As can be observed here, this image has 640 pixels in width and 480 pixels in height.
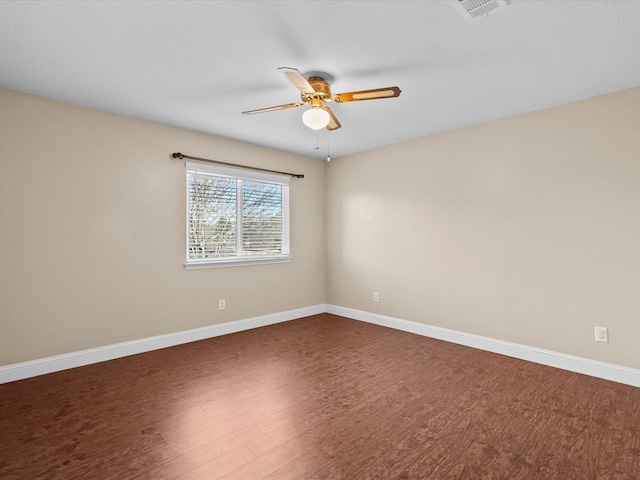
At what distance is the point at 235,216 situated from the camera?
4.09 m

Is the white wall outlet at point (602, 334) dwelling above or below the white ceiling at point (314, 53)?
below

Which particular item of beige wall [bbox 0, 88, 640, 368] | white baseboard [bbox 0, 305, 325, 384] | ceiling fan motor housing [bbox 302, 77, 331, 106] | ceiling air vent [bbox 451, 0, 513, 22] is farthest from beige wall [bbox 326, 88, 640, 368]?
ceiling fan motor housing [bbox 302, 77, 331, 106]

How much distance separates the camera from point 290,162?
183 inches

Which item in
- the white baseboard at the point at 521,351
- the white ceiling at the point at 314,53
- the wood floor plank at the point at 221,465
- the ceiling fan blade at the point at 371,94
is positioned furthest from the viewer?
the white baseboard at the point at 521,351

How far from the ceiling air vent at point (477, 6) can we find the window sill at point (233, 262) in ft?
10.7

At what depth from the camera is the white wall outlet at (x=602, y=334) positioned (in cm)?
272

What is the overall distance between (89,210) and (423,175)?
358cm

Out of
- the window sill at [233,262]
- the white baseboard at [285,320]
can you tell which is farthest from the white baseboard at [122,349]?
the window sill at [233,262]

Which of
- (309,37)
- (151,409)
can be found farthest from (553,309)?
(151,409)

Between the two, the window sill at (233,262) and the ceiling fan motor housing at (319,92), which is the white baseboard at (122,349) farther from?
the ceiling fan motor housing at (319,92)

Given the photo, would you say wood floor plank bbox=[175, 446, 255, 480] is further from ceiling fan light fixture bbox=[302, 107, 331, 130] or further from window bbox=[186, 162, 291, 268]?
window bbox=[186, 162, 291, 268]

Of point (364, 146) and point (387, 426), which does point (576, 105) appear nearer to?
point (364, 146)

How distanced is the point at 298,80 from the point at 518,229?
8.36ft

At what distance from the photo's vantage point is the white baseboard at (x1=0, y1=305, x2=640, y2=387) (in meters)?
2.68
